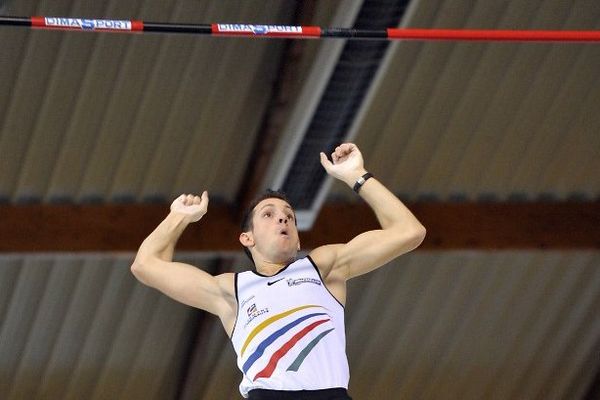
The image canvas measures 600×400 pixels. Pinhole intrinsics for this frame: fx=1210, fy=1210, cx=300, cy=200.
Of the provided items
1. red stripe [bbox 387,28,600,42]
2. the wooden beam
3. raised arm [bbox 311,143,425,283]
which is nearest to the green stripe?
raised arm [bbox 311,143,425,283]

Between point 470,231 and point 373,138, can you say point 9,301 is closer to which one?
point 373,138

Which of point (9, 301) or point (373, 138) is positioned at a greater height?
point (373, 138)

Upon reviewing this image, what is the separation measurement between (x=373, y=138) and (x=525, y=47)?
140 centimetres

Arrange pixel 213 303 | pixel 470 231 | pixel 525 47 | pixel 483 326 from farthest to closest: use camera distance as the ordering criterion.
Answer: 1. pixel 483 326
2. pixel 470 231
3. pixel 525 47
4. pixel 213 303

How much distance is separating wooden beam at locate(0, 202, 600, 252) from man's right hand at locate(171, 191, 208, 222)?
414 centimetres

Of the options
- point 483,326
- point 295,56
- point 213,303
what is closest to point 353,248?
point 213,303

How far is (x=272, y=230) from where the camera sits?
5.13m

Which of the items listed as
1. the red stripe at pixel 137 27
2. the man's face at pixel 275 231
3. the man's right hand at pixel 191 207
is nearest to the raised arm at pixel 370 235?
the man's face at pixel 275 231

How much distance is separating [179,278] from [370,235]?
825 mm

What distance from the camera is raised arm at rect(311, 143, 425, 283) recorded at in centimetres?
498

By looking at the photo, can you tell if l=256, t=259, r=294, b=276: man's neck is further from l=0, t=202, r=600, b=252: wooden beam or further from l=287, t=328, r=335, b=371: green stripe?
l=0, t=202, r=600, b=252: wooden beam

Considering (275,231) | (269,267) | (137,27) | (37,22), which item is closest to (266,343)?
(269,267)

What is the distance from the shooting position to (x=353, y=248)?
16.8 feet

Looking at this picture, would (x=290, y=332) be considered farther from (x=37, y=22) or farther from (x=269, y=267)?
(x=37, y=22)
